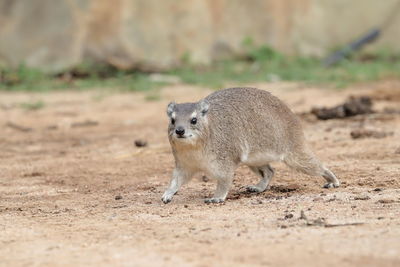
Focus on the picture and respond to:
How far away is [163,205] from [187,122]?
2.55 ft

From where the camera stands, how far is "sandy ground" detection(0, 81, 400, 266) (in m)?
5.34

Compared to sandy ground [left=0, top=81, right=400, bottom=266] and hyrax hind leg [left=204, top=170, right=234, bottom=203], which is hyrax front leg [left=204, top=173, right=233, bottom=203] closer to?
hyrax hind leg [left=204, top=170, right=234, bottom=203]

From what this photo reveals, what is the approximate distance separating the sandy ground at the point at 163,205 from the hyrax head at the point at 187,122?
0.61 meters

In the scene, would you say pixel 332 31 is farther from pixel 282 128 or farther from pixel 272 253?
pixel 272 253

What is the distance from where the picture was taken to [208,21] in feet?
59.8

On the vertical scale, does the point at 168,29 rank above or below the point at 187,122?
above

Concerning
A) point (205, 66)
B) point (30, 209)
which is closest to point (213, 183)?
point (30, 209)

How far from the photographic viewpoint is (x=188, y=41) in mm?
17953

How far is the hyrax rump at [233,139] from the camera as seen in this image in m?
7.54

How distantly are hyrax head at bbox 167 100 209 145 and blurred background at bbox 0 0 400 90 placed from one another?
8.03 meters

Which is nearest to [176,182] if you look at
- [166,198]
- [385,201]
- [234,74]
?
[166,198]

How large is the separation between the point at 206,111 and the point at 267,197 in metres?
0.98

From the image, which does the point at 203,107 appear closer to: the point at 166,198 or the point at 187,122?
the point at 187,122

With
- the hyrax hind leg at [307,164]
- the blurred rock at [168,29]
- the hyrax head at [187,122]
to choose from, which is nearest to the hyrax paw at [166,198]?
the hyrax head at [187,122]
